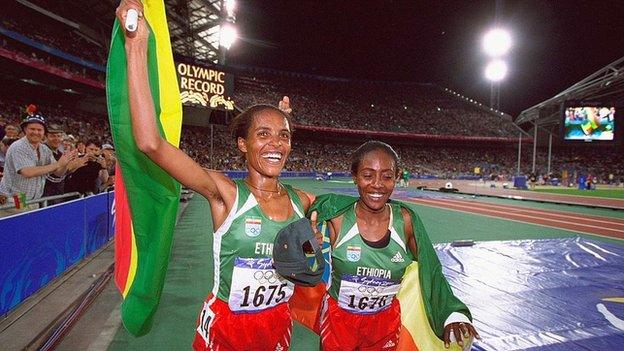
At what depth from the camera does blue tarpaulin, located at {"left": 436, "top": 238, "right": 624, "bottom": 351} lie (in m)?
3.46

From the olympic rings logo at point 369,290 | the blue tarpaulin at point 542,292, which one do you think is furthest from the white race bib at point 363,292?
the blue tarpaulin at point 542,292

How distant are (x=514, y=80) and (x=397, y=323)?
55.2 metres

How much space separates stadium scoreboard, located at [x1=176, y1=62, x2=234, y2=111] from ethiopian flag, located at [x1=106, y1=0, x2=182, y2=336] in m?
15.1

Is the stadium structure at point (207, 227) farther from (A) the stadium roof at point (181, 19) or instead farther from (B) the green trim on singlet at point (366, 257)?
(B) the green trim on singlet at point (366, 257)

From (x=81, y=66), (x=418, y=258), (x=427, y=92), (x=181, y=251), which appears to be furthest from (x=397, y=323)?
(x=427, y=92)

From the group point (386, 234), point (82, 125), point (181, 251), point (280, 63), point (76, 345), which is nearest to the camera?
point (386, 234)

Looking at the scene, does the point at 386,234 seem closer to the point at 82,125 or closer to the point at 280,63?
the point at 82,125

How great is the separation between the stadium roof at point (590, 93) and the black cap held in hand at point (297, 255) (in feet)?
89.1

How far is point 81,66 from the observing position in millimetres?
28344

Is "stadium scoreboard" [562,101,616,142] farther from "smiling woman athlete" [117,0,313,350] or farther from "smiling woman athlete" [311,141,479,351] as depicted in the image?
"smiling woman athlete" [117,0,313,350]

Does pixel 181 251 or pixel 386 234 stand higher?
pixel 386 234

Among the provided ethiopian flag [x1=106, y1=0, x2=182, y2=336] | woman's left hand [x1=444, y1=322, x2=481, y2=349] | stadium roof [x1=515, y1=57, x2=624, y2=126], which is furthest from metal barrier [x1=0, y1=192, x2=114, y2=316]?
stadium roof [x1=515, y1=57, x2=624, y2=126]

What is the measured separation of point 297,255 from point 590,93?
31722 millimetres

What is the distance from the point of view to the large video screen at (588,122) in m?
26.9
